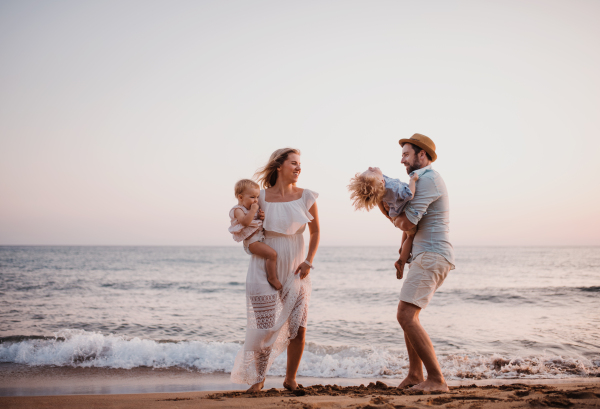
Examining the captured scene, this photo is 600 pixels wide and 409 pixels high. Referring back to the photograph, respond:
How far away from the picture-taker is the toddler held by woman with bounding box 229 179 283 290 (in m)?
3.64

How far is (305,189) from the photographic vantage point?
3.91 m

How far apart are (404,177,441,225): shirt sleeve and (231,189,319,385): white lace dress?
97cm

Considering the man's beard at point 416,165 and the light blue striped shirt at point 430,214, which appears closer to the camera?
the light blue striped shirt at point 430,214

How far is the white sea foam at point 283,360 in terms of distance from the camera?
5.37 meters

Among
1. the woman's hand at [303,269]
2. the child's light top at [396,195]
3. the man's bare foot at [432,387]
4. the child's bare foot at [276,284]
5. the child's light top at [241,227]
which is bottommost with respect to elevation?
the man's bare foot at [432,387]

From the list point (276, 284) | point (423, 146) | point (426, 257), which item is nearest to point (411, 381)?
point (426, 257)

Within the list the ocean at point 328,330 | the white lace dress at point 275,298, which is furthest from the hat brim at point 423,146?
the ocean at point 328,330

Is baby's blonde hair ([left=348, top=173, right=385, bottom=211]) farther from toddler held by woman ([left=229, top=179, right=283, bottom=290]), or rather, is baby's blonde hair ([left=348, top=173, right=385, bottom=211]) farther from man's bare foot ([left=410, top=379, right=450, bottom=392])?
man's bare foot ([left=410, top=379, right=450, bottom=392])

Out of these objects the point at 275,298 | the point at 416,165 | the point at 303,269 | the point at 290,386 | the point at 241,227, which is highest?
the point at 416,165

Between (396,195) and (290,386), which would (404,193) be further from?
(290,386)

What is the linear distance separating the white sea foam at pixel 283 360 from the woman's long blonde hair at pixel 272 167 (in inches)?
115

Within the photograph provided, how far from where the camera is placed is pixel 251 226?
3668mm

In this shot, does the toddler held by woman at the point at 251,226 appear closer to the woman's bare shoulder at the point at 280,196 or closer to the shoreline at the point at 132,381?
the woman's bare shoulder at the point at 280,196

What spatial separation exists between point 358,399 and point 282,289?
1.19 metres
